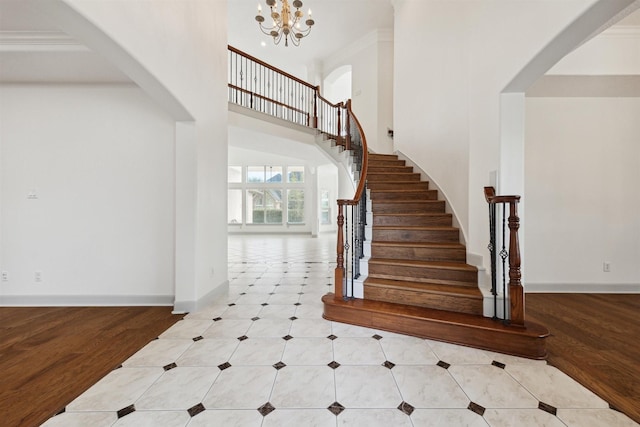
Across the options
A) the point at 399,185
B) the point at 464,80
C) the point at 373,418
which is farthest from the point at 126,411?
the point at 464,80

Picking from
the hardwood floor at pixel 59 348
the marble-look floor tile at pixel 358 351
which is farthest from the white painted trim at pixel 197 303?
the marble-look floor tile at pixel 358 351

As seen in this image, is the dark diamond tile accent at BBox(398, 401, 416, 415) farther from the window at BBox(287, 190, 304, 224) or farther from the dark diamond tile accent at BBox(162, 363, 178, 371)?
the window at BBox(287, 190, 304, 224)

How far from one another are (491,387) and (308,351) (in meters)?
1.38

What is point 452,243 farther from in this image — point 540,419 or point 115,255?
point 115,255

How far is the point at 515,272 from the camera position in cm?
229

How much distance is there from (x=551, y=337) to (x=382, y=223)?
2115 millimetres

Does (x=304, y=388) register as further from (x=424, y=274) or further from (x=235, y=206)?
(x=235, y=206)

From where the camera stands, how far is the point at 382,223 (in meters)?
3.76

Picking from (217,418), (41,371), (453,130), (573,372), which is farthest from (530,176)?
(41,371)

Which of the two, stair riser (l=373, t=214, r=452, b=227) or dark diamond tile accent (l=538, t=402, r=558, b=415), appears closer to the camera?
dark diamond tile accent (l=538, t=402, r=558, b=415)

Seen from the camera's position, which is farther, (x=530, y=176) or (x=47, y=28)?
(x=530, y=176)

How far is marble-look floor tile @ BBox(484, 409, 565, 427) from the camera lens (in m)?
1.50

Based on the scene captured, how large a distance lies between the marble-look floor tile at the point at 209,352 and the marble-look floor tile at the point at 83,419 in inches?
21.6

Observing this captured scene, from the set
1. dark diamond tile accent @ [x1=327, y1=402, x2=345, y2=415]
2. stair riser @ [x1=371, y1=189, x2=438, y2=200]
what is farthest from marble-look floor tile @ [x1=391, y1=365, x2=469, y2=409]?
stair riser @ [x1=371, y1=189, x2=438, y2=200]
